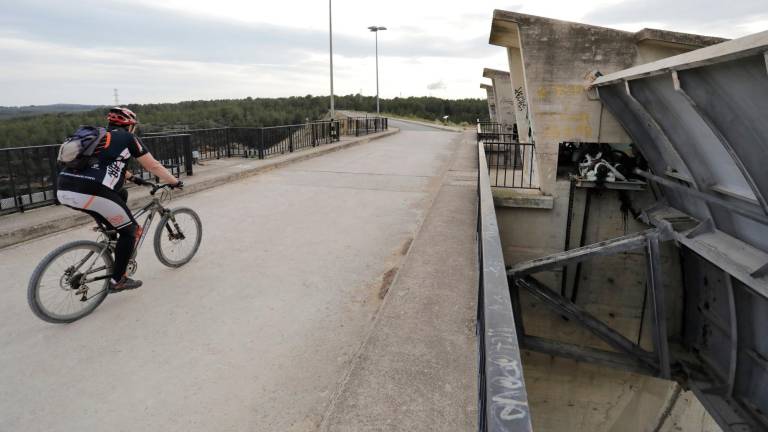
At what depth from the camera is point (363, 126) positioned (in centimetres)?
2812

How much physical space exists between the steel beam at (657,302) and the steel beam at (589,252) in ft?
0.84

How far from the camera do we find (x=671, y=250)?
11953 mm

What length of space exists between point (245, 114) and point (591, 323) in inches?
2535

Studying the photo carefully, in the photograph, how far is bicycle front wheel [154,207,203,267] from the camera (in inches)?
198

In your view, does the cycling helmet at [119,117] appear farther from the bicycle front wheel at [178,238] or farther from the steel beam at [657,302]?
the steel beam at [657,302]

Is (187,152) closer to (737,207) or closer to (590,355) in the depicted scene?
(590,355)

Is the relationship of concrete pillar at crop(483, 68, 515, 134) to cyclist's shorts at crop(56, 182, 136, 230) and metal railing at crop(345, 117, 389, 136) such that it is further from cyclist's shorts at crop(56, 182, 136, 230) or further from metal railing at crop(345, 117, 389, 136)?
cyclist's shorts at crop(56, 182, 136, 230)

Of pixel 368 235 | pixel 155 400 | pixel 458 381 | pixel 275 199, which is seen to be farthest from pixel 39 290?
pixel 275 199

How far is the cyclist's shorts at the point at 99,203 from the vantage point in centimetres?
389

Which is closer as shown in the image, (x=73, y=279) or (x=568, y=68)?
(x=73, y=279)

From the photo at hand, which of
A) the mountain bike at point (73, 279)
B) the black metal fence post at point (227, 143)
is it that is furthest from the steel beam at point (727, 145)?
the black metal fence post at point (227, 143)

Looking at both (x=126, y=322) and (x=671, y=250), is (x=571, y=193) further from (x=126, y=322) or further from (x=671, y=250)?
(x=126, y=322)

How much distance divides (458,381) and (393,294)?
1480 mm

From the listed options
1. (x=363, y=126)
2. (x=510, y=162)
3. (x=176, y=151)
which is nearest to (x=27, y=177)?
(x=176, y=151)
